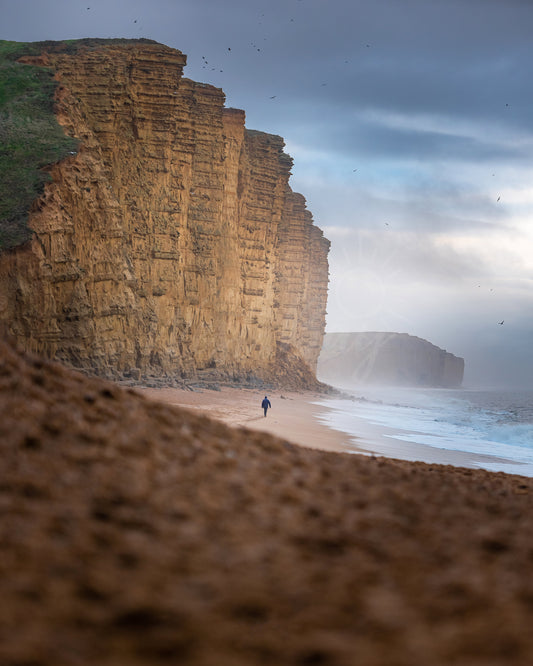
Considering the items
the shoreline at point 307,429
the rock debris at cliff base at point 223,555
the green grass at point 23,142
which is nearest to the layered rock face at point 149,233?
the green grass at point 23,142

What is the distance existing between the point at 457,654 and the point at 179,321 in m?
32.0

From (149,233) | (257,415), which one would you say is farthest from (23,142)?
(257,415)

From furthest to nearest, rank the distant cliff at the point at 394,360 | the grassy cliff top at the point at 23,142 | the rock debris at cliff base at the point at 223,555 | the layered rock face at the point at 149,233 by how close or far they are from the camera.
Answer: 1. the distant cliff at the point at 394,360
2. the layered rock face at the point at 149,233
3. the grassy cliff top at the point at 23,142
4. the rock debris at cliff base at the point at 223,555

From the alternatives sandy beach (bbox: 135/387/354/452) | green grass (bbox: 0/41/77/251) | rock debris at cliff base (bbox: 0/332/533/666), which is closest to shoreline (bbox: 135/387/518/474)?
sandy beach (bbox: 135/387/354/452)

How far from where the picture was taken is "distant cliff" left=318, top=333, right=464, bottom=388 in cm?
14312

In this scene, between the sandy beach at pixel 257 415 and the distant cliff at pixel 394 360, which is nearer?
the sandy beach at pixel 257 415

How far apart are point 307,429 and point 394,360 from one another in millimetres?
129703

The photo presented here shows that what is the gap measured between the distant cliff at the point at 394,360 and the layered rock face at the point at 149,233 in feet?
311

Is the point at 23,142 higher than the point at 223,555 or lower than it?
higher

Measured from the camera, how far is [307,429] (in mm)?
22281

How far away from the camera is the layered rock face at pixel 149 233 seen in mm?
20547

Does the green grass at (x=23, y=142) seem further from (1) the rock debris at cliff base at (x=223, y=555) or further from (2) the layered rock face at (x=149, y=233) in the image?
(1) the rock debris at cliff base at (x=223, y=555)

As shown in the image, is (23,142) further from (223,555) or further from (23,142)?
(223,555)

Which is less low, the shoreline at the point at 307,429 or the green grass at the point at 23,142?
the green grass at the point at 23,142
